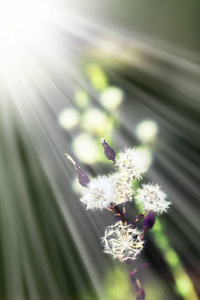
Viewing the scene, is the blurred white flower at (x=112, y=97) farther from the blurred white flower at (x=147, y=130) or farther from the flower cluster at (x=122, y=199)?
the flower cluster at (x=122, y=199)

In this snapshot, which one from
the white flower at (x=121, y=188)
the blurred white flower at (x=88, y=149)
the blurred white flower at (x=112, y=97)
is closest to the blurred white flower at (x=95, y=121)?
the blurred white flower at (x=88, y=149)

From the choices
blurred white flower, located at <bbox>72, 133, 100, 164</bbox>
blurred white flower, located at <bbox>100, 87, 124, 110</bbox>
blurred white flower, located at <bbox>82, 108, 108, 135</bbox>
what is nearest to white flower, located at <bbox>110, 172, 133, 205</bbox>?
blurred white flower, located at <bbox>72, 133, 100, 164</bbox>

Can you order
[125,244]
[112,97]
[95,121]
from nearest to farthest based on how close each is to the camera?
[125,244], [95,121], [112,97]

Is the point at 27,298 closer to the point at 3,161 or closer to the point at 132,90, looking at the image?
the point at 3,161

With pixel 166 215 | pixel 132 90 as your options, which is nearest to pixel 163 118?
pixel 132 90

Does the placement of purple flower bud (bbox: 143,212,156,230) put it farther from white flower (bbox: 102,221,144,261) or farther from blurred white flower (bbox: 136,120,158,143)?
blurred white flower (bbox: 136,120,158,143)

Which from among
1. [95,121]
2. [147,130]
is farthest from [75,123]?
Answer: [147,130]

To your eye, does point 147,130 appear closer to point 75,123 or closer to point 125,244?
point 75,123
